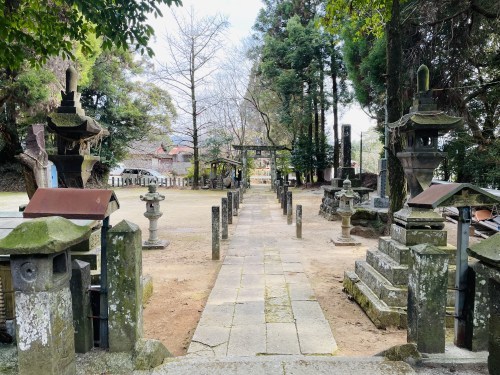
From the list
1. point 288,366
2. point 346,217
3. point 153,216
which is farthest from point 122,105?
point 288,366

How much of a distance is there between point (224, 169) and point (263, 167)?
2094 cm

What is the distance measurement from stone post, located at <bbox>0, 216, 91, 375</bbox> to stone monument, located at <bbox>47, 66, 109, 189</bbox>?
3992 millimetres

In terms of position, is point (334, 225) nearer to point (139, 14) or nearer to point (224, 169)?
point (139, 14)

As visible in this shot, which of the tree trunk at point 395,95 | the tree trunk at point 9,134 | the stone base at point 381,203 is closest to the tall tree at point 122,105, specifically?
the tree trunk at point 9,134

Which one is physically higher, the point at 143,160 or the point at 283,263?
the point at 143,160

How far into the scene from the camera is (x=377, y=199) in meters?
12.5

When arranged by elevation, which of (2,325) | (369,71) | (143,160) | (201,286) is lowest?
(201,286)

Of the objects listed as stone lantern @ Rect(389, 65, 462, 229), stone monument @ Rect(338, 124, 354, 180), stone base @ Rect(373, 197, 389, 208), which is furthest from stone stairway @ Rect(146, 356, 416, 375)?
stone monument @ Rect(338, 124, 354, 180)

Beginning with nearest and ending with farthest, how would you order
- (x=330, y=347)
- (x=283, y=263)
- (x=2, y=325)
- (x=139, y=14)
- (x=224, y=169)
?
1. (x=2, y=325)
2. (x=330, y=347)
3. (x=139, y=14)
4. (x=283, y=263)
5. (x=224, y=169)

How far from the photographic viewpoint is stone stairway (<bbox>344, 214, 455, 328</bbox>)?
3.91 m

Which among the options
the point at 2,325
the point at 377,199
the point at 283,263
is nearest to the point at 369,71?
the point at 377,199

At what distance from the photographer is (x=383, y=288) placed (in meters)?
4.12

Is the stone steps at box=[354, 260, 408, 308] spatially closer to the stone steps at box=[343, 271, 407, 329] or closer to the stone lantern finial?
the stone steps at box=[343, 271, 407, 329]

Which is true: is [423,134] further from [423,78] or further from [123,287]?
[123,287]
